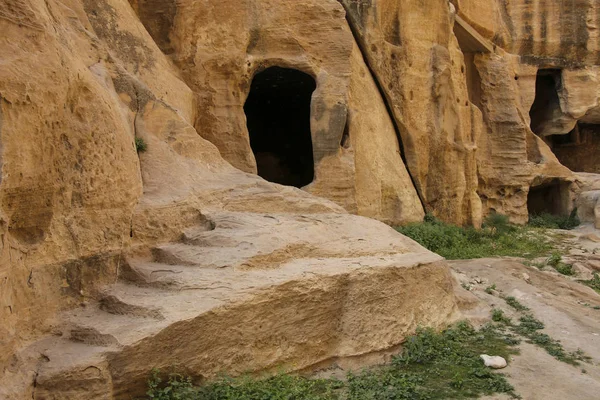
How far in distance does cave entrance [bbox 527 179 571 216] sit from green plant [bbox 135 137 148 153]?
45.8 feet

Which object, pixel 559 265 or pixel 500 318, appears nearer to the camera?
pixel 500 318

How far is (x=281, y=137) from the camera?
1259cm

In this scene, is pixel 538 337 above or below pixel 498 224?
above

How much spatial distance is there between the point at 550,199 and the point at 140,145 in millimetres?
14933

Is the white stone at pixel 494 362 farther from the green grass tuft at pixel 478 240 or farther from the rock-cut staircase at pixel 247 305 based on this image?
the green grass tuft at pixel 478 240

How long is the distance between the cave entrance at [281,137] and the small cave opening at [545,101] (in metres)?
9.27

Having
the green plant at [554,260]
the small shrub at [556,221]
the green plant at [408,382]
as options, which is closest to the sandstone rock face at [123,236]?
the green plant at [408,382]

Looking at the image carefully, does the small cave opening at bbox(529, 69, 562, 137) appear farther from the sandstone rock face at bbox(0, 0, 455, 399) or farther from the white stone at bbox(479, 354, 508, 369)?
the white stone at bbox(479, 354, 508, 369)

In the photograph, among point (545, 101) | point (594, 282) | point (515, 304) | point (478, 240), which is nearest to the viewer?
point (515, 304)

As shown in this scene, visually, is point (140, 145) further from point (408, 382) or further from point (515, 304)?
point (515, 304)

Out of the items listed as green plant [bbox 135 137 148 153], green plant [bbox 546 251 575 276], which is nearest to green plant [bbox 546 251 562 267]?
green plant [bbox 546 251 575 276]

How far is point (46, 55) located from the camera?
3578 millimetres

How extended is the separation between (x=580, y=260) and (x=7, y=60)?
9481 millimetres

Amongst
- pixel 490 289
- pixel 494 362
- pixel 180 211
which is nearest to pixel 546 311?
pixel 490 289
